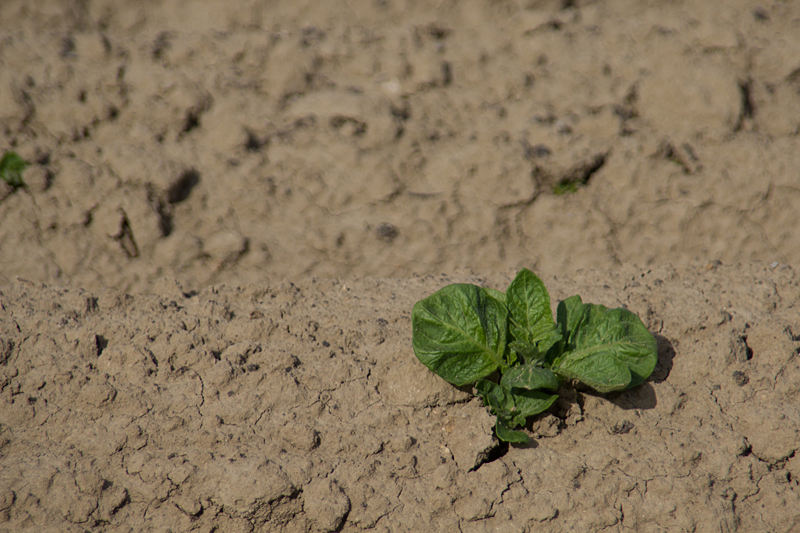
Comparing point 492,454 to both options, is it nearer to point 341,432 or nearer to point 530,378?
point 530,378

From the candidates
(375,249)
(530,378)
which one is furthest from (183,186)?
(530,378)

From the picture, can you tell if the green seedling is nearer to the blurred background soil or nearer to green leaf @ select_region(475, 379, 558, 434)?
green leaf @ select_region(475, 379, 558, 434)

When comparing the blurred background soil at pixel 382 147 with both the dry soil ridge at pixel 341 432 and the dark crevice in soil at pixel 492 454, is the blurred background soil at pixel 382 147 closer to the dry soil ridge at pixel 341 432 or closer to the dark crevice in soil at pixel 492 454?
the dry soil ridge at pixel 341 432

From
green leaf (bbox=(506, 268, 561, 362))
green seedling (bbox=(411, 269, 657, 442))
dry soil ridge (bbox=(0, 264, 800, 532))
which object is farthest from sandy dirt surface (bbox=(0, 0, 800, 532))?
green leaf (bbox=(506, 268, 561, 362))

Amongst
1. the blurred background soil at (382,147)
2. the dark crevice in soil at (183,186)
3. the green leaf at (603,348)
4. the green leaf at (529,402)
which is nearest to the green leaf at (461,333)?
the green leaf at (529,402)

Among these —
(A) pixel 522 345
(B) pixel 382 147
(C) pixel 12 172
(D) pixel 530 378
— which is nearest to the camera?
(D) pixel 530 378
